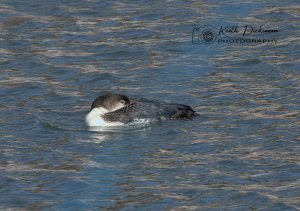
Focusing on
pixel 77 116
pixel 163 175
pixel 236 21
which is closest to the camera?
pixel 163 175

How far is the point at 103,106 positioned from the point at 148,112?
2.16 ft

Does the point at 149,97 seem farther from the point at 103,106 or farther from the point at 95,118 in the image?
the point at 95,118

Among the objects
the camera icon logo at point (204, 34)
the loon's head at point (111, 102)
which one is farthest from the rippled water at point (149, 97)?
the loon's head at point (111, 102)

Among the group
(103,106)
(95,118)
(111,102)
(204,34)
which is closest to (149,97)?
(111,102)

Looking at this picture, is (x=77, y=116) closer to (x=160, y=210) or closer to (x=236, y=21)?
(x=160, y=210)

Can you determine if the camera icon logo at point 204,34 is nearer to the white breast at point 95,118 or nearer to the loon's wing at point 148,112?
the loon's wing at point 148,112

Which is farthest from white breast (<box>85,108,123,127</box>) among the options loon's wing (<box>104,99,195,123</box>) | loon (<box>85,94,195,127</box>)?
loon's wing (<box>104,99,195,123</box>)

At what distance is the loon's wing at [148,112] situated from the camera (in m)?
15.8

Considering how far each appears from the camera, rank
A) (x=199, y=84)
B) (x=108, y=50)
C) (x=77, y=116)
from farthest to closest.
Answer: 1. (x=108, y=50)
2. (x=199, y=84)
3. (x=77, y=116)

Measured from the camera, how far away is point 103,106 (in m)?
16.0

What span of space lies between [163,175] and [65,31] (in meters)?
7.56

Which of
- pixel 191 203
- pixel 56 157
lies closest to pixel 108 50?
pixel 56 157

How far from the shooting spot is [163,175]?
1351cm

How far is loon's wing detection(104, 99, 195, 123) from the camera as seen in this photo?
1575 cm
